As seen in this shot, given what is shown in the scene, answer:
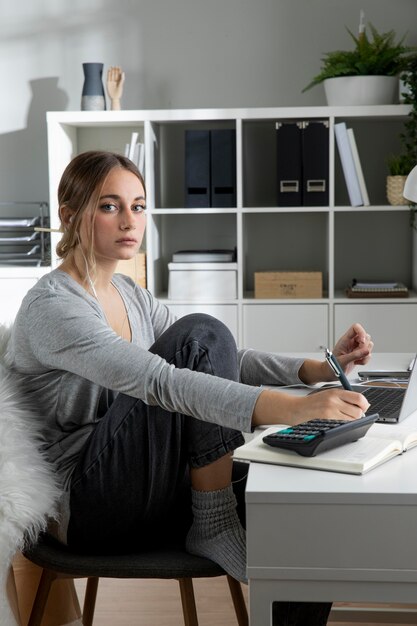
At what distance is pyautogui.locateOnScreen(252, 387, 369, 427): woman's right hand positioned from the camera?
1332 mm

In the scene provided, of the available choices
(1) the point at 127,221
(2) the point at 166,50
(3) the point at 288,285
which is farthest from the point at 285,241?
(1) the point at 127,221

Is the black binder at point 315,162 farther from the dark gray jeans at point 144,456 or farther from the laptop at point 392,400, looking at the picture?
the dark gray jeans at point 144,456

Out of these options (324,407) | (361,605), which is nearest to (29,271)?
(361,605)

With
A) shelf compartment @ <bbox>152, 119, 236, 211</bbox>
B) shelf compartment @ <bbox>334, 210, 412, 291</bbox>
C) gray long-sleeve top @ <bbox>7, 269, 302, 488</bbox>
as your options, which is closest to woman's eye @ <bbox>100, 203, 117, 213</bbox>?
gray long-sleeve top @ <bbox>7, 269, 302, 488</bbox>

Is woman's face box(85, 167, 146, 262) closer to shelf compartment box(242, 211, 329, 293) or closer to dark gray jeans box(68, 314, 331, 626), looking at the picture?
dark gray jeans box(68, 314, 331, 626)

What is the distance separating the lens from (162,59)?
3906 mm

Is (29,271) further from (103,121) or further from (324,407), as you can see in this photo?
(324,407)

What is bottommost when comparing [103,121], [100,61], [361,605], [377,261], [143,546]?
[361,605]

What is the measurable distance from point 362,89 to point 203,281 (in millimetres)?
1005

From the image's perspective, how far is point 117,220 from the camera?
173cm

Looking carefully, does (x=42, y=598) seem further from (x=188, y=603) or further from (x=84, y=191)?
(x=84, y=191)

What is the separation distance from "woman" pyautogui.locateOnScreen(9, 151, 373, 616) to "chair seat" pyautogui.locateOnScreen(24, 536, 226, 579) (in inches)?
0.8

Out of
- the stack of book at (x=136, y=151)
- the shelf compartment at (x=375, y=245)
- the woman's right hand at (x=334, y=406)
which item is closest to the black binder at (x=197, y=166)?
the stack of book at (x=136, y=151)

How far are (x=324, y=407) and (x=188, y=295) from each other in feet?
7.89
